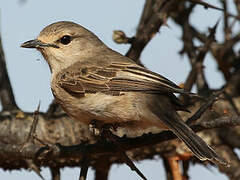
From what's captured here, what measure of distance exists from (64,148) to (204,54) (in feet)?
6.33

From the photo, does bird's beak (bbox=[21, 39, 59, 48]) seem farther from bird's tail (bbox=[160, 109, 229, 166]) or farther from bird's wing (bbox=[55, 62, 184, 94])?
bird's tail (bbox=[160, 109, 229, 166])

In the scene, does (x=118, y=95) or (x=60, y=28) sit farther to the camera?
(x=60, y=28)

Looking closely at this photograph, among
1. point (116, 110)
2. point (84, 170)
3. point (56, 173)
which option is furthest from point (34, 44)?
point (84, 170)

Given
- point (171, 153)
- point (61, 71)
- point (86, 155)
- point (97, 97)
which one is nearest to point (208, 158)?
point (86, 155)

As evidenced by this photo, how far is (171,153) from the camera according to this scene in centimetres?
581

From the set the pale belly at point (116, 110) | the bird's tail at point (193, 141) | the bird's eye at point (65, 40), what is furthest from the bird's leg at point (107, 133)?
the bird's eye at point (65, 40)

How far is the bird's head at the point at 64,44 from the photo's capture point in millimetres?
5617

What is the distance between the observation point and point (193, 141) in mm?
4293

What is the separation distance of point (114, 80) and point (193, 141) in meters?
1.17

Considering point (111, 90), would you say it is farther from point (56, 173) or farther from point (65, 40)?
point (65, 40)

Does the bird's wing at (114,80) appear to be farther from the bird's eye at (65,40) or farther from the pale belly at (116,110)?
the bird's eye at (65,40)

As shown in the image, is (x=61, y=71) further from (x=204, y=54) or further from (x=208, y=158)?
(x=208, y=158)

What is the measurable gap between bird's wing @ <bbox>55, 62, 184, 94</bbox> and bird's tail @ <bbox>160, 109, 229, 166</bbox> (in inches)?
11.8

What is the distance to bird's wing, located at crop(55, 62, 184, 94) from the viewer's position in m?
4.86
